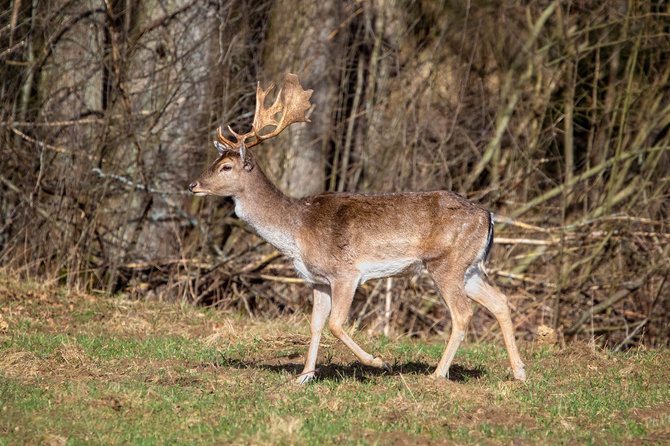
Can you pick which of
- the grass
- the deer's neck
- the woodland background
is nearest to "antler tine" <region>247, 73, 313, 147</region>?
the deer's neck

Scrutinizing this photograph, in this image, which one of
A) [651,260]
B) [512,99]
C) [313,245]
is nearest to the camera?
[313,245]

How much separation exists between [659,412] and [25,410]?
4.21 m

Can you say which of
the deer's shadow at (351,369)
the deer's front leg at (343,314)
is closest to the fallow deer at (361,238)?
the deer's front leg at (343,314)

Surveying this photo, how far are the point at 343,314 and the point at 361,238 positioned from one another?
0.64 meters

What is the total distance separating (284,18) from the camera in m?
12.8

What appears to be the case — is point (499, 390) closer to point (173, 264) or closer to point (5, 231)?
point (173, 264)

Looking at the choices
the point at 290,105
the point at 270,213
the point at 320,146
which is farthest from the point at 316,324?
the point at 320,146

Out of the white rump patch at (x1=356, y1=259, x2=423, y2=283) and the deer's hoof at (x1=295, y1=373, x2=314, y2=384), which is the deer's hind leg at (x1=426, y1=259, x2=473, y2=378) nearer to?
the white rump patch at (x1=356, y1=259, x2=423, y2=283)

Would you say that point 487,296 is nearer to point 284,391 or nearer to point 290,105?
point 284,391

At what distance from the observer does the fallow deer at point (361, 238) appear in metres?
7.10

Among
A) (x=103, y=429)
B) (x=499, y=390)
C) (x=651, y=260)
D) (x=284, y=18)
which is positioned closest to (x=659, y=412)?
(x=499, y=390)

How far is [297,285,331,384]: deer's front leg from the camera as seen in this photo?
687cm

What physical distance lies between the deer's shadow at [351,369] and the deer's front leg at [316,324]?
0.36 feet

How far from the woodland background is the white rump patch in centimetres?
463
